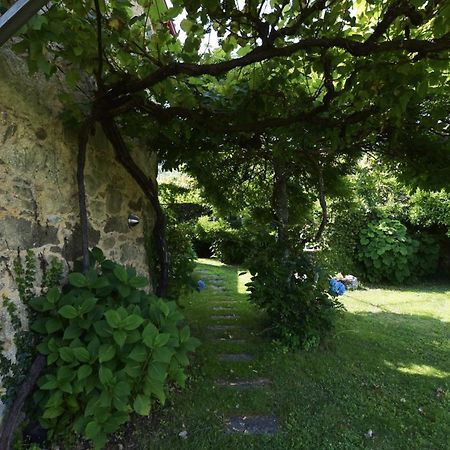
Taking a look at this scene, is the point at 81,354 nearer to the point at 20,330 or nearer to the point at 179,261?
the point at 20,330

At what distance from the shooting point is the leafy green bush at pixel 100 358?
2.01 m

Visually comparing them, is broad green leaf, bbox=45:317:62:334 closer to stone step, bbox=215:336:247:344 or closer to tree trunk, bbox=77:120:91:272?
tree trunk, bbox=77:120:91:272

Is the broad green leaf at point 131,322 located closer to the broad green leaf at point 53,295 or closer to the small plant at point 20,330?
the broad green leaf at point 53,295

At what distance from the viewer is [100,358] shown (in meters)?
1.99

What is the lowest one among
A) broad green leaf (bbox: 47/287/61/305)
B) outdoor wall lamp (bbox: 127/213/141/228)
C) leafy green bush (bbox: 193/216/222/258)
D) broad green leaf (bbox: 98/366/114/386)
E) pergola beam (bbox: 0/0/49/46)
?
broad green leaf (bbox: 98/366/114/386)

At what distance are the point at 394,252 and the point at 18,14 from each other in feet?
27.9

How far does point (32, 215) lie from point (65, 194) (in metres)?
0.33

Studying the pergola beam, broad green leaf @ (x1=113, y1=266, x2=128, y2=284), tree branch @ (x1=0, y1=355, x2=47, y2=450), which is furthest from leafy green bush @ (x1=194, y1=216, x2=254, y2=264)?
the pergola beam

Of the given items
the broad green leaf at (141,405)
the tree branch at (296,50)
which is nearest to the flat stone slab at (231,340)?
the broad green leaf at (141,405)

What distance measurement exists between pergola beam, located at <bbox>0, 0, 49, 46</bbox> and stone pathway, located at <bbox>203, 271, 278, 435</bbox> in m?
2.50

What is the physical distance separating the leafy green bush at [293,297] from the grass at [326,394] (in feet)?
0.62

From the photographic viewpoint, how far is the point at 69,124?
106 inches

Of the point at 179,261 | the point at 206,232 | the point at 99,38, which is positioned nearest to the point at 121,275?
the point at 99,38

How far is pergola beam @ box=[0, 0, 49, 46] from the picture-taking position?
4.97 ft
